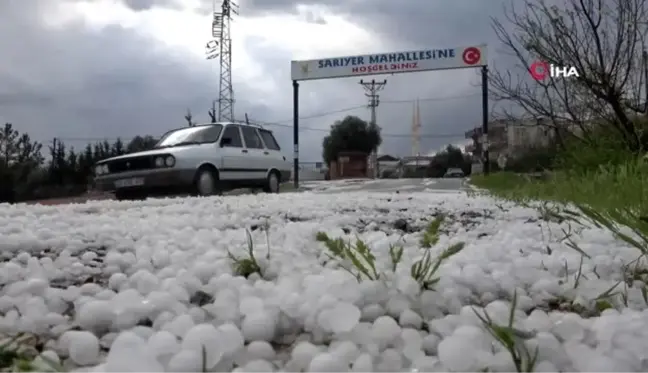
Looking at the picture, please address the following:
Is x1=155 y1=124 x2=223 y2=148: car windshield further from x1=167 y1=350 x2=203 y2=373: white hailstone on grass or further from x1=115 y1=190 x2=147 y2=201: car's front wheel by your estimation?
x1=167 y1=350 x2=203 y2=373: white hailstone on grass

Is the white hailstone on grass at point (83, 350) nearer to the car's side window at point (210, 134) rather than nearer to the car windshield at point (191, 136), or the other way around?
the car windshield at point (191, 136)

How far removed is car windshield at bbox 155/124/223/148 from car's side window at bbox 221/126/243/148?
10 centimetres

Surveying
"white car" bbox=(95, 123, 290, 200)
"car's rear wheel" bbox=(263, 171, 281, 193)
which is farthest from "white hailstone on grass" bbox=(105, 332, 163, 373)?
"car's rear wheel" bbox=(263, 171, 281, 193)

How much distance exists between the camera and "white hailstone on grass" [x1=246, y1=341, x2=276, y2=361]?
586 mm

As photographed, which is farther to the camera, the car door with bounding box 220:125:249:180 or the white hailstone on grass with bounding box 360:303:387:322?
the car door with bounding box 220:125:249:180

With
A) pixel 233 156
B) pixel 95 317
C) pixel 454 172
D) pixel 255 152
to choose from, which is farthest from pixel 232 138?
pixel 454 172

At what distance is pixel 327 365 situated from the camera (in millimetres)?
529

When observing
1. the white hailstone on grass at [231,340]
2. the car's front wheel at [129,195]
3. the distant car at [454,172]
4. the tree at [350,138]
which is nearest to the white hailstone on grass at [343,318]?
the white hailstone on grass at [231,340]

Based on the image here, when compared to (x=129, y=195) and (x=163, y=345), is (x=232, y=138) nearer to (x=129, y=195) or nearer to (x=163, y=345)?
(x=129, y=195)

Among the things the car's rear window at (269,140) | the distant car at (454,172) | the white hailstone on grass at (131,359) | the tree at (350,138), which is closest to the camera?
the white hailstone on grass at (131,359)

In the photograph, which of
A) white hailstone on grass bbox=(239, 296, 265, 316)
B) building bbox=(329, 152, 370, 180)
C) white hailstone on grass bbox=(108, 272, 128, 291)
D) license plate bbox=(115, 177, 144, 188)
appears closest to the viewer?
white hailstone on grass bbox=(239, 296, 265, 316)
